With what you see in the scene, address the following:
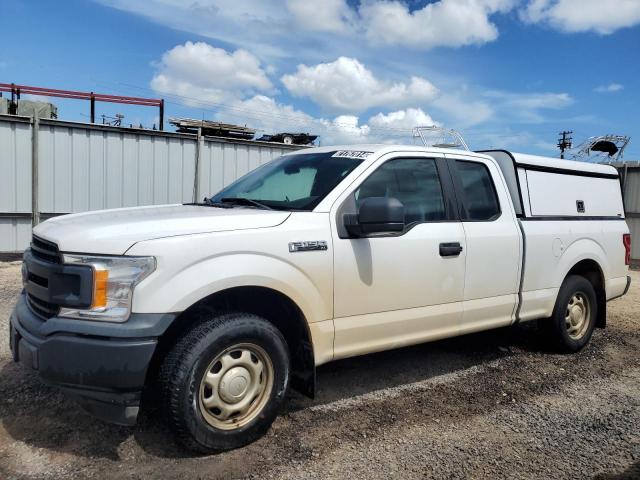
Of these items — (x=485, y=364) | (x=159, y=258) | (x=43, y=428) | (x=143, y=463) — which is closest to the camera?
(x=159, y=258)

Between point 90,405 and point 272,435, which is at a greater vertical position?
point 90,405

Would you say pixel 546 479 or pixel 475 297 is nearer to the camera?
pixel 546 479

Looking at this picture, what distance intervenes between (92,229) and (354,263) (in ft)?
5.32

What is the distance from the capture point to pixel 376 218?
3463mm

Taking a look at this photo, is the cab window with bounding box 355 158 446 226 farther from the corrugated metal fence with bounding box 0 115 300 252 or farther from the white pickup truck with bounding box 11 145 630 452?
the corrugated metal fence with bounding box 0 115 300 252

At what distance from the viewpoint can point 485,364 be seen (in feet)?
16.9

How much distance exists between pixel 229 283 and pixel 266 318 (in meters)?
0.52

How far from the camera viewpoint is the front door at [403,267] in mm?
3621

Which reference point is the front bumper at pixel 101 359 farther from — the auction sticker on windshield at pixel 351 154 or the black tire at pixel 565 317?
the black tire at pixel 565 317

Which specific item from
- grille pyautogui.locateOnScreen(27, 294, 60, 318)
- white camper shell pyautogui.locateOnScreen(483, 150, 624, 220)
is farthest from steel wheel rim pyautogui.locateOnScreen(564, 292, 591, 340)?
grille pyautogui.locateOnScreen(27, 294, 60, 318)

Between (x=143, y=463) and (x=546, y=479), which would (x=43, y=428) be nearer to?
(x=143, y=463)

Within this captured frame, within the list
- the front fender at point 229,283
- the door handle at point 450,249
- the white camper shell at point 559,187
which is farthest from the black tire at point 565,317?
the front fender at point 229,283

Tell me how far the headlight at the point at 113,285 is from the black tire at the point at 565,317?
403 centimetres

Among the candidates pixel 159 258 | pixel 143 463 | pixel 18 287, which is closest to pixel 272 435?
pixel 143 463
